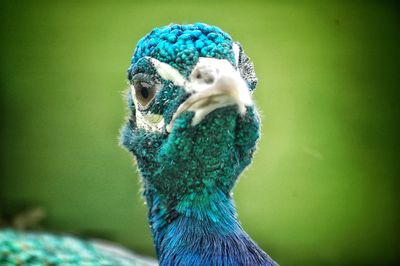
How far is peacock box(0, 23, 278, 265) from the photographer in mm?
1311

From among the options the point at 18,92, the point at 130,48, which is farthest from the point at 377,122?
the point at 18,92

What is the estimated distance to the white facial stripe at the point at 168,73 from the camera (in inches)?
53.7

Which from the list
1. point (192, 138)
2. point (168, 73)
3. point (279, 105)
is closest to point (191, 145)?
point (192, 138)

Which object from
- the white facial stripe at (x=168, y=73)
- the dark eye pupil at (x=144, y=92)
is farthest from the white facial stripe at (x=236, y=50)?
the dark eye pupil at (x=144, y=92)

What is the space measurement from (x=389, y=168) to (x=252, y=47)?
0.95 metres

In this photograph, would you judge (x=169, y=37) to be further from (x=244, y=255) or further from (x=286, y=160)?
(x=286, y=160)

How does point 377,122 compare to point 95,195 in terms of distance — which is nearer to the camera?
point 377,122

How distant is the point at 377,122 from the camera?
2863 millimetres

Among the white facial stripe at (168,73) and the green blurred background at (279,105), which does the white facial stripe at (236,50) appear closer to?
the white facial stripe at (168,73)

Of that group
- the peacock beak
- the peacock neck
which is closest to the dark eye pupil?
the peacock beak

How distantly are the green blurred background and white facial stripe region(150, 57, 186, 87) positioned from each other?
1289mm

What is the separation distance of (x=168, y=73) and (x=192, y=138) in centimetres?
18

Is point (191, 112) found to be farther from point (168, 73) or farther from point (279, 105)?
point (279, 105)

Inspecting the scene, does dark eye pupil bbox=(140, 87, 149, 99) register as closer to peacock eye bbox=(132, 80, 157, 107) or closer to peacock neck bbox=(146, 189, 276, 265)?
peacock eye bbox=(132, 80, 157, 107)
